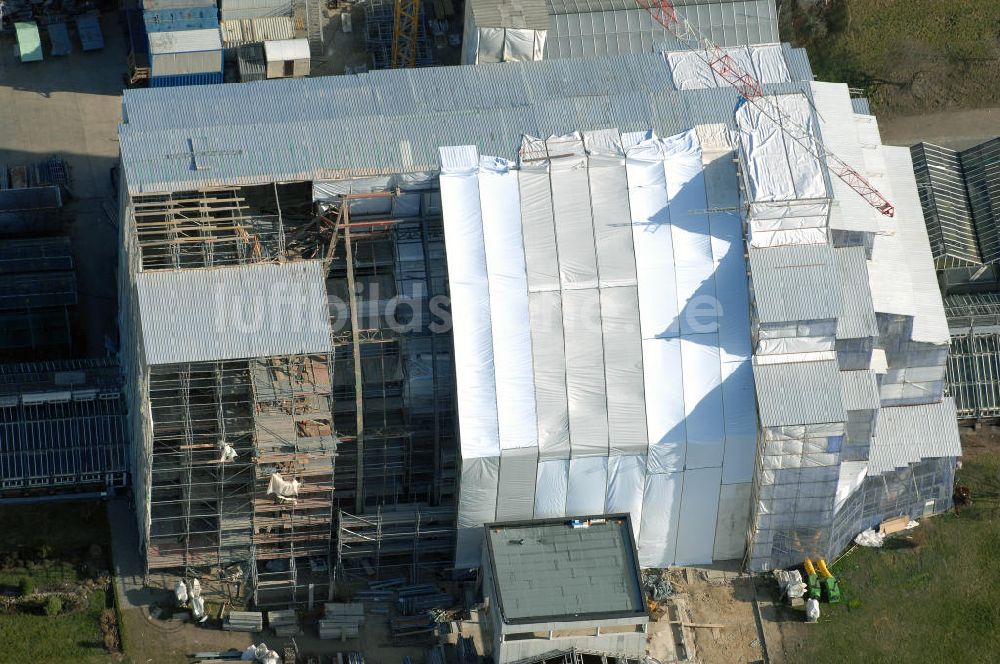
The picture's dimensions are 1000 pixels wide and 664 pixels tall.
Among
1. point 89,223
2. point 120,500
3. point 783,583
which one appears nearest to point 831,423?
point 783,583

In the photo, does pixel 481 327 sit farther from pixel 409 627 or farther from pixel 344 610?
pixel 344 610

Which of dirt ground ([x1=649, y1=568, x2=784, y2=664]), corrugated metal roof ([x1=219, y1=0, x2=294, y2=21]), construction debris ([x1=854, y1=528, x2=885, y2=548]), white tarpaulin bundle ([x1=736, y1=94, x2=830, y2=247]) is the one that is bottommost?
dirt ground ([x1=649, y1=568, x2=784, y2=664])

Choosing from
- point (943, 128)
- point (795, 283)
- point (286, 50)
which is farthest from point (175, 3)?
point (943, 128)

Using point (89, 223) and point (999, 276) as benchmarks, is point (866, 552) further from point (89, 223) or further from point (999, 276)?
point (89, 223)

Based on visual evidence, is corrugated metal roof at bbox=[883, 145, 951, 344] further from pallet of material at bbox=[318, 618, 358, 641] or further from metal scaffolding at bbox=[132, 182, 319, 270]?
pallet of material at bbox=[318, 618, 358, 641]

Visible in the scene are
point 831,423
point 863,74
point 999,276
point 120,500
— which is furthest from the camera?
point 863,74

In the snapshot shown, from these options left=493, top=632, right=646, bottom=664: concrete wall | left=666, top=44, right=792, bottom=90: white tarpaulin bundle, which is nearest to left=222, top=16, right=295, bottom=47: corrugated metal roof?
left=666, top=44, right=792, bottom=90: white tarpaulin bundle
